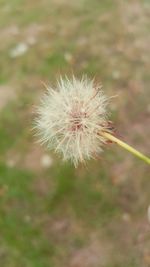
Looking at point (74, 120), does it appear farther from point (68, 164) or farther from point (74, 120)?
point (68, 164)

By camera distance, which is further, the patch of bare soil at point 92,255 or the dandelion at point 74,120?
the patch of bare soil at point 92,255

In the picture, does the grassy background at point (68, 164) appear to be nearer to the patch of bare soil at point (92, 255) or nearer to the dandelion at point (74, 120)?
the patch of bare soil at point (92, 255)

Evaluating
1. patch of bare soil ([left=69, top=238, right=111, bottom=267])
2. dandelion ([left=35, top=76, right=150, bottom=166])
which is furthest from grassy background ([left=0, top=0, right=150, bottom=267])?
dandelion ([left=35, top=76, right=150, bottom=166])

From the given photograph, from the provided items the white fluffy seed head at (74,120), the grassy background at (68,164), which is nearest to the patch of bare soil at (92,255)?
the grassy background at (68,164)

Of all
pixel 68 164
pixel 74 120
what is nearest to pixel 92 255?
pixel 68 164

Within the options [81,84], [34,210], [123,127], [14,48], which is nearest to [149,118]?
[123,127]

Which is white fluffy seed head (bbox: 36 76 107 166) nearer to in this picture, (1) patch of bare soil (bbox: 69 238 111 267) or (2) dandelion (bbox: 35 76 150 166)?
(2) dandelion (bbox: 35 76 150 166)
